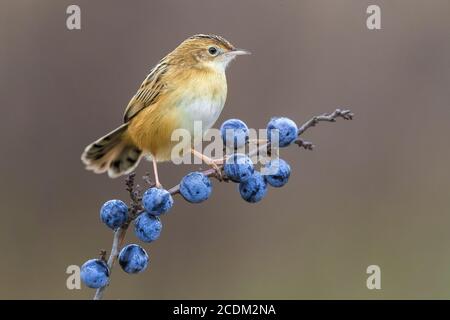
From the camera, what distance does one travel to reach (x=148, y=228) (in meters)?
3.49

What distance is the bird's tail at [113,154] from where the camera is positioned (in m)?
4.56

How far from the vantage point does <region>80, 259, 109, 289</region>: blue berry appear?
11.0 feet

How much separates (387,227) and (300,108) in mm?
1563

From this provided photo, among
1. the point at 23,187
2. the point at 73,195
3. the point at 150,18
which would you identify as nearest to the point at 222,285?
the point at 73,195

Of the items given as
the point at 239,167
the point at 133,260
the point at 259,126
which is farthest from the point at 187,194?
the point at 259,126

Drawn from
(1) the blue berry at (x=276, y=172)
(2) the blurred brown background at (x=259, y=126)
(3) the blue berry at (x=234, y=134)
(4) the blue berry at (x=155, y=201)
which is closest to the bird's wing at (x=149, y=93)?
(3) the blue berry at (x=234, y=134)

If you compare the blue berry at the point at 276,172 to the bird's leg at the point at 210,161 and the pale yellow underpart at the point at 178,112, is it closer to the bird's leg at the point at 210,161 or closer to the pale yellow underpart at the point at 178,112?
the bird's leg at the point at 210,161

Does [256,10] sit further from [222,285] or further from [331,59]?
[222,285]

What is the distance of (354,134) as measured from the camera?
8.44 m

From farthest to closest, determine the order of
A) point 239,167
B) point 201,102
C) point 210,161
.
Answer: point 201,102 → point 210,161 → point 239,167

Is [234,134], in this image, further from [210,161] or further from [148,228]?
[148,228]

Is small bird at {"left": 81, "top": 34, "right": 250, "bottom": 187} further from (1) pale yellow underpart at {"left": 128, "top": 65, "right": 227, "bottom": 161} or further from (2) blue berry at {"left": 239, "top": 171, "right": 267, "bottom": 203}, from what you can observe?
(2) blue berry at {"left": 239, "top": 171, "right": 267, "bottom": 203}

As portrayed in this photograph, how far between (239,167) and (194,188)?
23 cm

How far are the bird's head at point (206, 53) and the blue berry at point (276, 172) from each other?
3.68 feet
